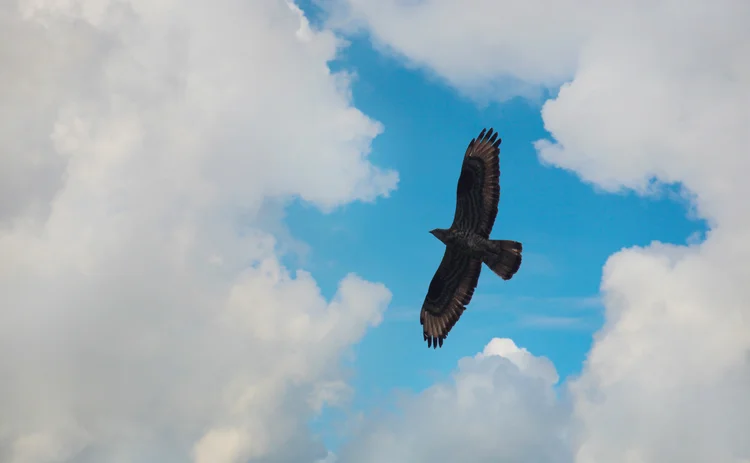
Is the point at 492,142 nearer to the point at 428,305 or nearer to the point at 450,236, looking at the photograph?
the point at 450,236

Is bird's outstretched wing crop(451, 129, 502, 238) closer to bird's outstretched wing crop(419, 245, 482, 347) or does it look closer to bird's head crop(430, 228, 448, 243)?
bird's head crop(430, 228, 448, 243)

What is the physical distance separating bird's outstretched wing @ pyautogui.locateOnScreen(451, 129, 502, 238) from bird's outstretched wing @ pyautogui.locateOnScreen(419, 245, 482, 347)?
6.03ft

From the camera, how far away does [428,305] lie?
1041 inches

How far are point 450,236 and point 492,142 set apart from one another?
3569 mm

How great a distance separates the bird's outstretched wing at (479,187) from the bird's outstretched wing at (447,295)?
184 centimetres

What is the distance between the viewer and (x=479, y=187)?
930 inches

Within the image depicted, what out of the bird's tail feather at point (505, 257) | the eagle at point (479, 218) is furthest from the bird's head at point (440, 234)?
the bird's tail feather at point (505, 257)

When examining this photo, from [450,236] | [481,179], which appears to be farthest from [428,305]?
[481,179]

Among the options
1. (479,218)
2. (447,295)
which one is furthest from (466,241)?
(447,295)

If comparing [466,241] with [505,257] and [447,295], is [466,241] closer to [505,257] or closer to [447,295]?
[505,257]

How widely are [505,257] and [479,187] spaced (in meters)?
2.56

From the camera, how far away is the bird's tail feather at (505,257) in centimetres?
2342

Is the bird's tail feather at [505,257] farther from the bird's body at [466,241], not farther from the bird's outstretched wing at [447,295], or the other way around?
the bird's outstretched wing at [447,295]

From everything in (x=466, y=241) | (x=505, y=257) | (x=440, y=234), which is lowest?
(x=505, y=257)
